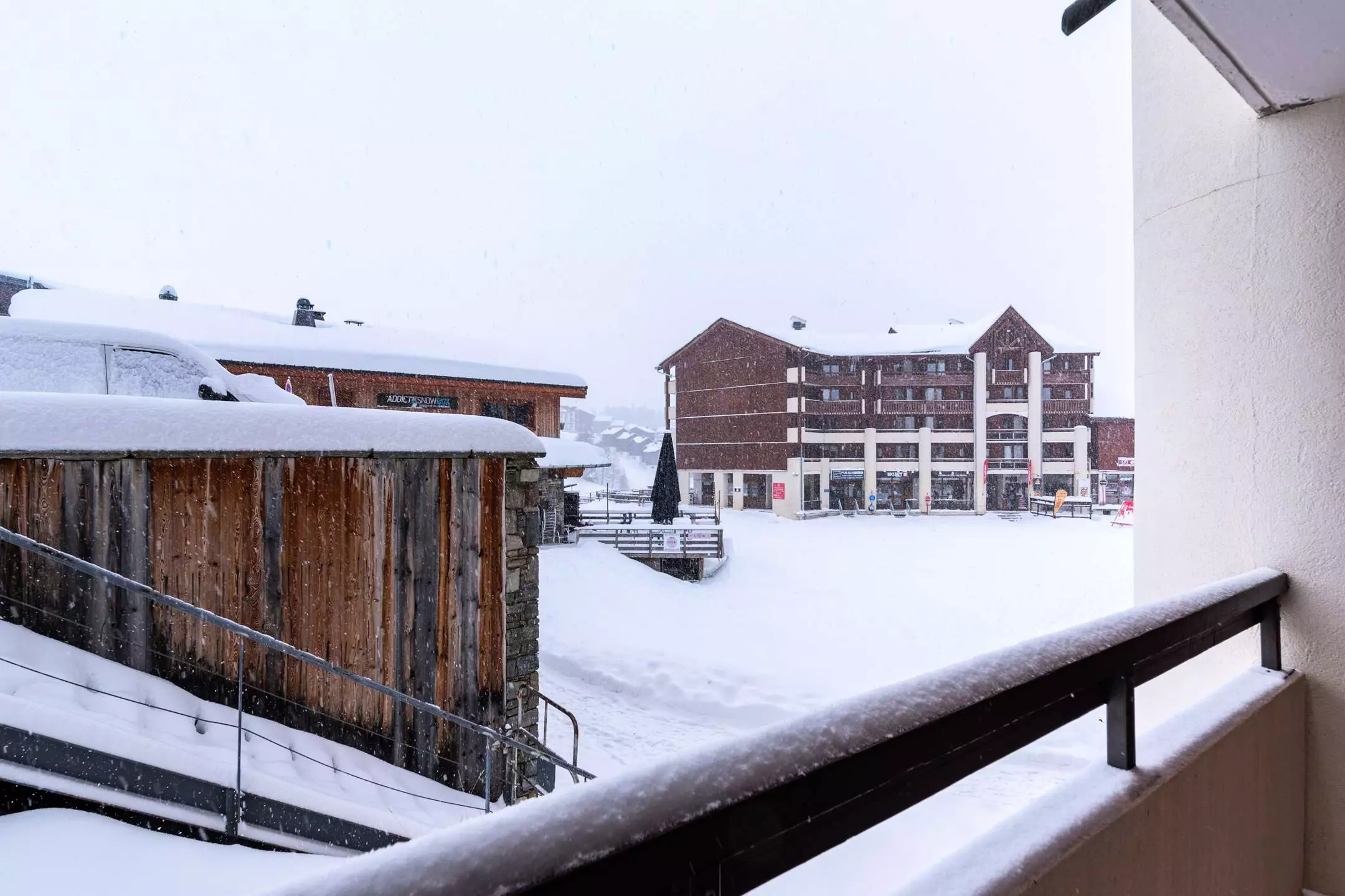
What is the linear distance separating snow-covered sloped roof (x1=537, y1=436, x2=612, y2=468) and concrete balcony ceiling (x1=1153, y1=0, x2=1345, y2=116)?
49.4 ft

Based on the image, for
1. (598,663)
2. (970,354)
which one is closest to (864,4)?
(970,354)

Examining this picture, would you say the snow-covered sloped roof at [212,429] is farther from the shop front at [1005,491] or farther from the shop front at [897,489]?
the shop front at [1005,491]

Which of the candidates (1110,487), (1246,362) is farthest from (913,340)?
(1246,362)

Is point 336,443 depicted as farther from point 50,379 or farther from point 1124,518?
point 1124,518

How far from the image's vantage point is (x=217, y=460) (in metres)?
4.24

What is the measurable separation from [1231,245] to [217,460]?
222 inches

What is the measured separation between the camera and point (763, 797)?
26.7 inches

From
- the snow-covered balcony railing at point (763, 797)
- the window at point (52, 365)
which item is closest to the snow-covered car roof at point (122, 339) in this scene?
the window at point (52, 365)

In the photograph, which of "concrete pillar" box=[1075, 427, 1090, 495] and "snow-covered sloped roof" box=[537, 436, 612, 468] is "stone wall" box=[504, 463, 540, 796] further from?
"concrete pillar" box=[1075, 427, 1090, 495]

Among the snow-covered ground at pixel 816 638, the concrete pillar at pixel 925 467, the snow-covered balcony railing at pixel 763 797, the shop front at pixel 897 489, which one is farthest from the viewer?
the shop front at pixel 897 489

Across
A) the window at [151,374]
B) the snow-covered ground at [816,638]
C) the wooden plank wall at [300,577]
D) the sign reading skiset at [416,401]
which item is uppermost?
the sign reading skiset at [416,401]

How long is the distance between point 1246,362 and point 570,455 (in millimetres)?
15793

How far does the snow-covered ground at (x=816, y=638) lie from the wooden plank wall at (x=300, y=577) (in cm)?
194

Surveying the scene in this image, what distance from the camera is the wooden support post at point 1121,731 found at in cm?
139
